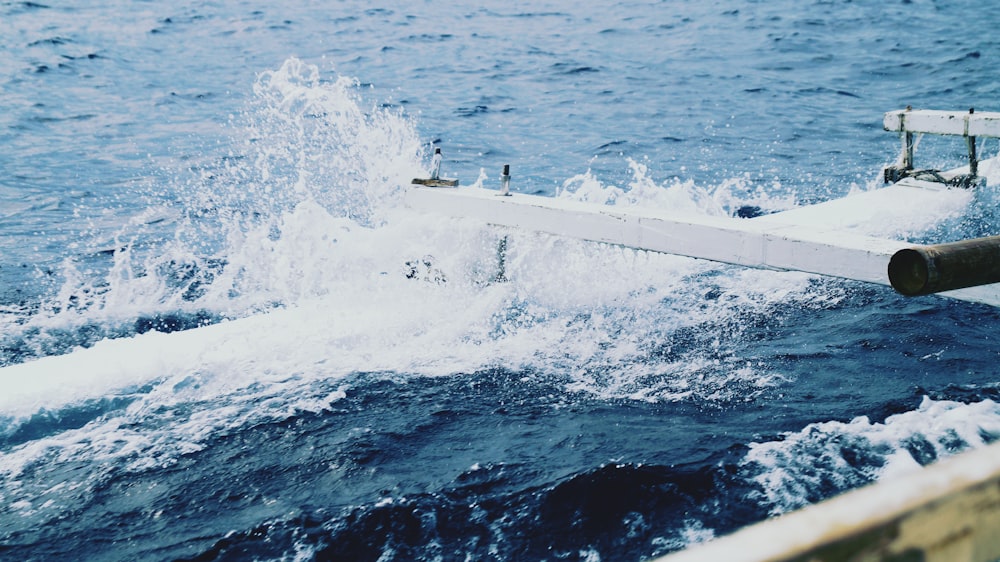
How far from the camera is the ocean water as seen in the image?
10.5 feet

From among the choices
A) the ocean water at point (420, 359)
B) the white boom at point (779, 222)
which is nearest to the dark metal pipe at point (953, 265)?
the ocean water at point (420, 359)

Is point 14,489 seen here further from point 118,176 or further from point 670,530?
point 118,176

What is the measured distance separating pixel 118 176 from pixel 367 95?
5.62 metres

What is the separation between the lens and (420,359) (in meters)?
4.62

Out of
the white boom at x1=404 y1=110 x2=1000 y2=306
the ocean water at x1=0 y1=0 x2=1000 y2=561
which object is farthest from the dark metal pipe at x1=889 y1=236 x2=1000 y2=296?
the white boom at x1=404 y1=110 x2=1000 y2=306

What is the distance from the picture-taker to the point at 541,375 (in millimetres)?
4391

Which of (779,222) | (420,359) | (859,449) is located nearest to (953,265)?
(859,449)

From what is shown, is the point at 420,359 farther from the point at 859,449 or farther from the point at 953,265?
the point at 953,265

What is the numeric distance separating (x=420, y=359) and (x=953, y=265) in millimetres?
3141

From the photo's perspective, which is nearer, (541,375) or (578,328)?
(541,375)

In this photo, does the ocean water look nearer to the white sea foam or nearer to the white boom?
the white sea foam

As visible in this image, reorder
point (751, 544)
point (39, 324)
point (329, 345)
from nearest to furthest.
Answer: point (751, 544)
point (329, 345)
point (39, 324)

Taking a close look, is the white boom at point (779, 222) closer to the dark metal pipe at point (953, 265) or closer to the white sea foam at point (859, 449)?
the white sea foam at point (859, 449)

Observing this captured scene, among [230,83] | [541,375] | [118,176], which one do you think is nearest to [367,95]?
[230,83]
